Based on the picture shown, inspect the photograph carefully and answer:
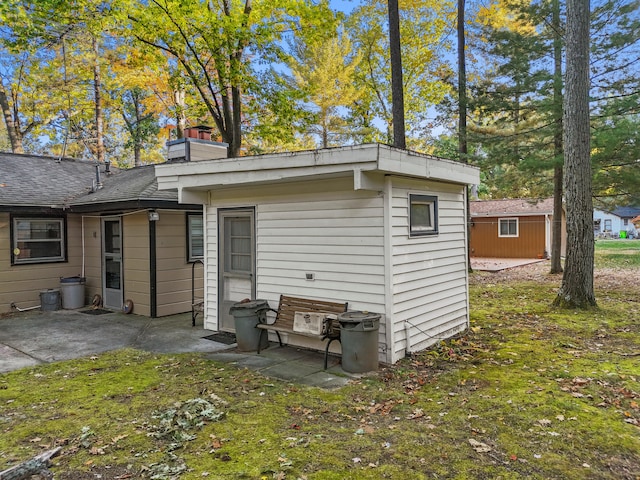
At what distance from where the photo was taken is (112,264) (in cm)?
911

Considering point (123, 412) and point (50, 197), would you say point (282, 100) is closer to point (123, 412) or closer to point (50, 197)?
point (50, 197)

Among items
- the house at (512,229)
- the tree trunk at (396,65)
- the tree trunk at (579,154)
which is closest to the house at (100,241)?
the tree trunk at (396,65)

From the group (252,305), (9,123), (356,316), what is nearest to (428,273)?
(356,316)

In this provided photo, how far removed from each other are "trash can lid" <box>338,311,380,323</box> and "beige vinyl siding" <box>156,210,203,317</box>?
4.64 metres

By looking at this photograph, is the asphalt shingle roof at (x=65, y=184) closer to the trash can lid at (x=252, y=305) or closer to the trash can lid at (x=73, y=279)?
the trash can lid at (x=73, y=279)

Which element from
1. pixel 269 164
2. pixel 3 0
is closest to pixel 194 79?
pixel 3 0

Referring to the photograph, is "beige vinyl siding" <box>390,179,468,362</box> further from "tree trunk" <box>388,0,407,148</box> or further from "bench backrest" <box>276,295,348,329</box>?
"tree trunk" <box>388,0,407,148</box>

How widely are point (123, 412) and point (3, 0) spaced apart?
950 cm

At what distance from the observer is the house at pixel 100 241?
26.9 feet

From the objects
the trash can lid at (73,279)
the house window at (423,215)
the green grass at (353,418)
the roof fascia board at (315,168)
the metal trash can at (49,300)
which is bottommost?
the green grass at (353,418)

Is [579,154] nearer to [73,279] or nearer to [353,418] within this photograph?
[353,418]

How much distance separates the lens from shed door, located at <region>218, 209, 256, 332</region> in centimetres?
658

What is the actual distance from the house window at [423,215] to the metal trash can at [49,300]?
8.03 m

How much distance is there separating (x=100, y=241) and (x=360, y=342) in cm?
713
